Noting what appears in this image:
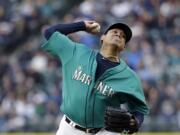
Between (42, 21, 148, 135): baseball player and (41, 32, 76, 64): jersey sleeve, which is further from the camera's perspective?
(41, 32, 76, 64): jersey sleeve

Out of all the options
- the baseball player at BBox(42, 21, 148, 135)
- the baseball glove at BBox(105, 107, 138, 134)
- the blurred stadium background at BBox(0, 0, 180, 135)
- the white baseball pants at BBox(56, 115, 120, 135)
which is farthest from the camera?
the blurred stadium background at BBox(0, 0, 180, 135)

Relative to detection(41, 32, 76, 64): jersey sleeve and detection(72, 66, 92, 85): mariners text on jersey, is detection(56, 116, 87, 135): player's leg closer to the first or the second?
detection(72, 66, 92, 85): mariners text on jersey

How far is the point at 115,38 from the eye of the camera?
22.3 feet

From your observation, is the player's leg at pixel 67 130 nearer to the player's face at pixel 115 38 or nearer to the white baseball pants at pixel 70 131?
the white baseball pants at pixel 70 131

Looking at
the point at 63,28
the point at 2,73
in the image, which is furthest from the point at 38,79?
Answer: the point at 63,28

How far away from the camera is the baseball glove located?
6469 mm

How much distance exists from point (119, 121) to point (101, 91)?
1.08 feet

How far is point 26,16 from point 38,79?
2.31 m

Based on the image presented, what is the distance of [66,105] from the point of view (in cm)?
677

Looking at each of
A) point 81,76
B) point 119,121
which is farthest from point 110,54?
point 119,121

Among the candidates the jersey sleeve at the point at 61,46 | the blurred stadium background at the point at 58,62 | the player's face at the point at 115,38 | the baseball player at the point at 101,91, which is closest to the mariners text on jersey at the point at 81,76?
the baseball player at the point at 101,91

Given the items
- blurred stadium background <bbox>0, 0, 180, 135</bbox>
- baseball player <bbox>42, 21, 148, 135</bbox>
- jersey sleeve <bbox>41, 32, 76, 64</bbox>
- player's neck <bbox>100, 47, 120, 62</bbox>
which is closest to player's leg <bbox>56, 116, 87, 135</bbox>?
baseball player <bbox>42, 21, 148, 135</bbox>

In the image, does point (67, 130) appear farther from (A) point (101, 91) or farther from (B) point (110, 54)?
(B) point (110, 54)

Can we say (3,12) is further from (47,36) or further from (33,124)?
(47,36)
